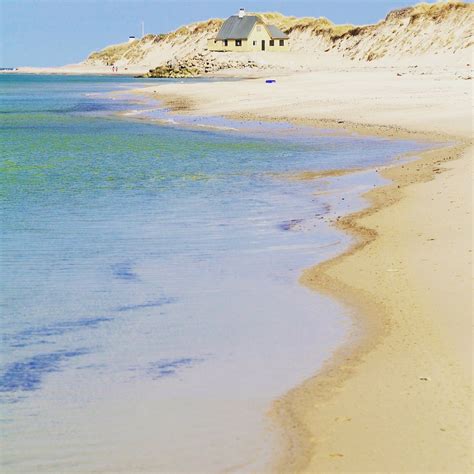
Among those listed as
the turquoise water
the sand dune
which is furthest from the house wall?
the turquoise water

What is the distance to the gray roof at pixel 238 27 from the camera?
114m

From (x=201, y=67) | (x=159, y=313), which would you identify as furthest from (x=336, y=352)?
(x=201, y=67)

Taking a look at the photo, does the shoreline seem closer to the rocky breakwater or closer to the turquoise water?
the turquoise water

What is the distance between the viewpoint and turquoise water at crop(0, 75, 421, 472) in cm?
567

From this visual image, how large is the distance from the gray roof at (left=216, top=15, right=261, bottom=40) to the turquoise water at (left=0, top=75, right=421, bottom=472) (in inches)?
3848

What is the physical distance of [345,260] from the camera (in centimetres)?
1024

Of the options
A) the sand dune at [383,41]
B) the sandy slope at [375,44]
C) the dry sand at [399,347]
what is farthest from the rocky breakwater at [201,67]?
the dry sand at [399,347]

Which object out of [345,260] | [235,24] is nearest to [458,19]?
[235,24]

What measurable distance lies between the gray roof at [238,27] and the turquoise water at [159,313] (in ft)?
321

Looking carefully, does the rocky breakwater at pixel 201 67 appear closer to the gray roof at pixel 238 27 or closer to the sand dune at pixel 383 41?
the sand dune at pixel 383 41

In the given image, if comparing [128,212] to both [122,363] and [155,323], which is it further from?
[122,363]

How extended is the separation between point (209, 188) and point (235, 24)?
102 meters

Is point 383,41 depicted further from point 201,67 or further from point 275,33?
point 275,33

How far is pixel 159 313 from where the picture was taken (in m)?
8.41
